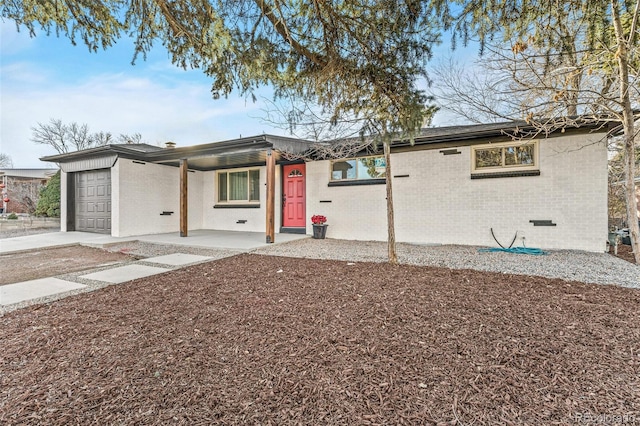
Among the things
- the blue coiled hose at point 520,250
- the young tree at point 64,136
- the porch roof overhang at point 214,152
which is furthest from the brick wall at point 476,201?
the young tree at point 64,136

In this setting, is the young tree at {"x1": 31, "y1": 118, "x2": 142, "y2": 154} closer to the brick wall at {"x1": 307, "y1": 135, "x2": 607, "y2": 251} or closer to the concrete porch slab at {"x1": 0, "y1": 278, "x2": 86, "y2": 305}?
the brick wall at {"x1": 307, "y1": 135, "x2": 607, "y2": 251}

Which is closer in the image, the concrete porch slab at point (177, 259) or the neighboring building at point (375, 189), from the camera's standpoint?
the concrete porch slab at point (177, 259)

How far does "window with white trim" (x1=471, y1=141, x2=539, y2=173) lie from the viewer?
6.38 m

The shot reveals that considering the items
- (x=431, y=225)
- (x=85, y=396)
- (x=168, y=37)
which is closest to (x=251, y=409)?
(x=85, y=396)

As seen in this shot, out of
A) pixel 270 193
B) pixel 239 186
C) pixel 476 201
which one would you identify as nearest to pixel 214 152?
pixel 270 193

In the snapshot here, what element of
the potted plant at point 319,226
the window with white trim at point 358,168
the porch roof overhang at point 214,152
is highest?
the porch roof overhang at point 214,152

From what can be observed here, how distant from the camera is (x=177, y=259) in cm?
556

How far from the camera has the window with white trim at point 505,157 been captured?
6379 millimetres

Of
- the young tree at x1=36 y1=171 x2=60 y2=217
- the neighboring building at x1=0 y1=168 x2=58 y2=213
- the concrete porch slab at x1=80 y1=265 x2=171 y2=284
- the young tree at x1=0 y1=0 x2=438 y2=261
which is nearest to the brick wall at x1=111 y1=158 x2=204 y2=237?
the concrete porch slab at x1=80 y1=265 x2=171 y2=284

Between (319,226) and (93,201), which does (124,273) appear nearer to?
(319,226)

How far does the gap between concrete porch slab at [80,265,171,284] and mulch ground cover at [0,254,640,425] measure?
2.40 feet

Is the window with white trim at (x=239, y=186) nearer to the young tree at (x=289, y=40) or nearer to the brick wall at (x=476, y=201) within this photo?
the brick wall at (x=476, y=201)

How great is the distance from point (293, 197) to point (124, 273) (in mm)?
5383

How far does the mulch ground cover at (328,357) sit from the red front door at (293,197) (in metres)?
5.74
